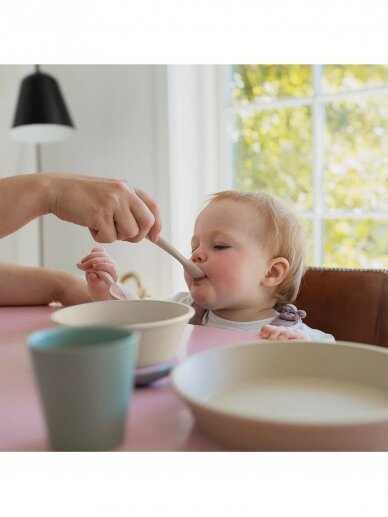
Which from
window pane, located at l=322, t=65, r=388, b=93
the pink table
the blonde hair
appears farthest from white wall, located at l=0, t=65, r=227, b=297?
the pink table

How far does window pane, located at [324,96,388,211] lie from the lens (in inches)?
54.8

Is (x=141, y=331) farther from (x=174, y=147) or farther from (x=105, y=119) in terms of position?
(x=105, y=119)

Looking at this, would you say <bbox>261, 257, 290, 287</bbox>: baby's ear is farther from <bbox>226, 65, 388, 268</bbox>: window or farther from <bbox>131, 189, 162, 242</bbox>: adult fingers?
<bbox>226, 65, 388, 268</bbox>: window

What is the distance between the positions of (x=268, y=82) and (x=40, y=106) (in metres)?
0.64

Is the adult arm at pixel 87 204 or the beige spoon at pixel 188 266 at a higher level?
the adult arm at pixel 87 204

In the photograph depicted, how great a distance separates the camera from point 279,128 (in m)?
1.53

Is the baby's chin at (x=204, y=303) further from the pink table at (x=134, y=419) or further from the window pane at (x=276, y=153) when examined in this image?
the window pane at (x=276, y=153)

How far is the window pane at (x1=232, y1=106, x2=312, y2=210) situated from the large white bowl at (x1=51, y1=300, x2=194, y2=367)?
114 cm

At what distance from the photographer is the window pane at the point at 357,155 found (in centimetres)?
139

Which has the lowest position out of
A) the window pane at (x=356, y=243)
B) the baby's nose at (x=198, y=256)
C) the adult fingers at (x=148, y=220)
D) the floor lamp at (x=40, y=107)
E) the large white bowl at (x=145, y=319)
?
the window pane at (x=356, y=243)

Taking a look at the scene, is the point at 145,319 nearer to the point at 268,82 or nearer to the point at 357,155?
the point at 357,155

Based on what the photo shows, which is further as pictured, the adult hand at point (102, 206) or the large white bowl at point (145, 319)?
the adult hand at point (102, 206)

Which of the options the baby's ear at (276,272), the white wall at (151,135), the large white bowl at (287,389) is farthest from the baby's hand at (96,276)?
the white wall at (151,135)
